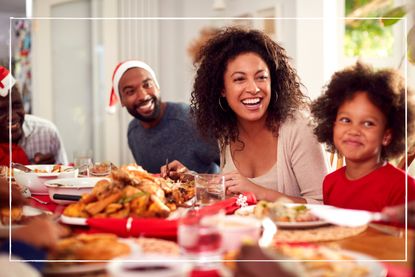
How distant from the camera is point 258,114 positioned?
4.24 ft

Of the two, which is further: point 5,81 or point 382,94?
point 5,81

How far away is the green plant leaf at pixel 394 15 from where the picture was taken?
3.22 feet

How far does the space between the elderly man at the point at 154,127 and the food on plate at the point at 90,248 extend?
77cm

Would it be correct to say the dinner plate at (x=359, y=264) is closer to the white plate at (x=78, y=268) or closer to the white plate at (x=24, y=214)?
the white plate at (x=78, y=268)

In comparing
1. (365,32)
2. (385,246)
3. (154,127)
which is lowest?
(385,246)

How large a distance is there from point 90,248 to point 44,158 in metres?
0.72

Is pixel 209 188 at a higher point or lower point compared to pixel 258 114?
lower

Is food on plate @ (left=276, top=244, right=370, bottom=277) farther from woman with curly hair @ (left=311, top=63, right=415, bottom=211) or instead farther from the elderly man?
the elderly man

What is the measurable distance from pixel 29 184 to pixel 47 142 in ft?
0.58

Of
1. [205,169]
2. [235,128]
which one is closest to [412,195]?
[235,128]

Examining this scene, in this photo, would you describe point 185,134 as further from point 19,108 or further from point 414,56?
point 414,56

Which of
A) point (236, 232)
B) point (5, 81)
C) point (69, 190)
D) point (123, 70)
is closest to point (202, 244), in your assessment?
point (236, 232)

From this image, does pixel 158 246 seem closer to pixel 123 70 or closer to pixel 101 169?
pixel 101 169

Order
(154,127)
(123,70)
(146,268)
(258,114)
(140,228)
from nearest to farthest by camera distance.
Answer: (146,268), (140,228), (258,114), (123,70), (154,127)
